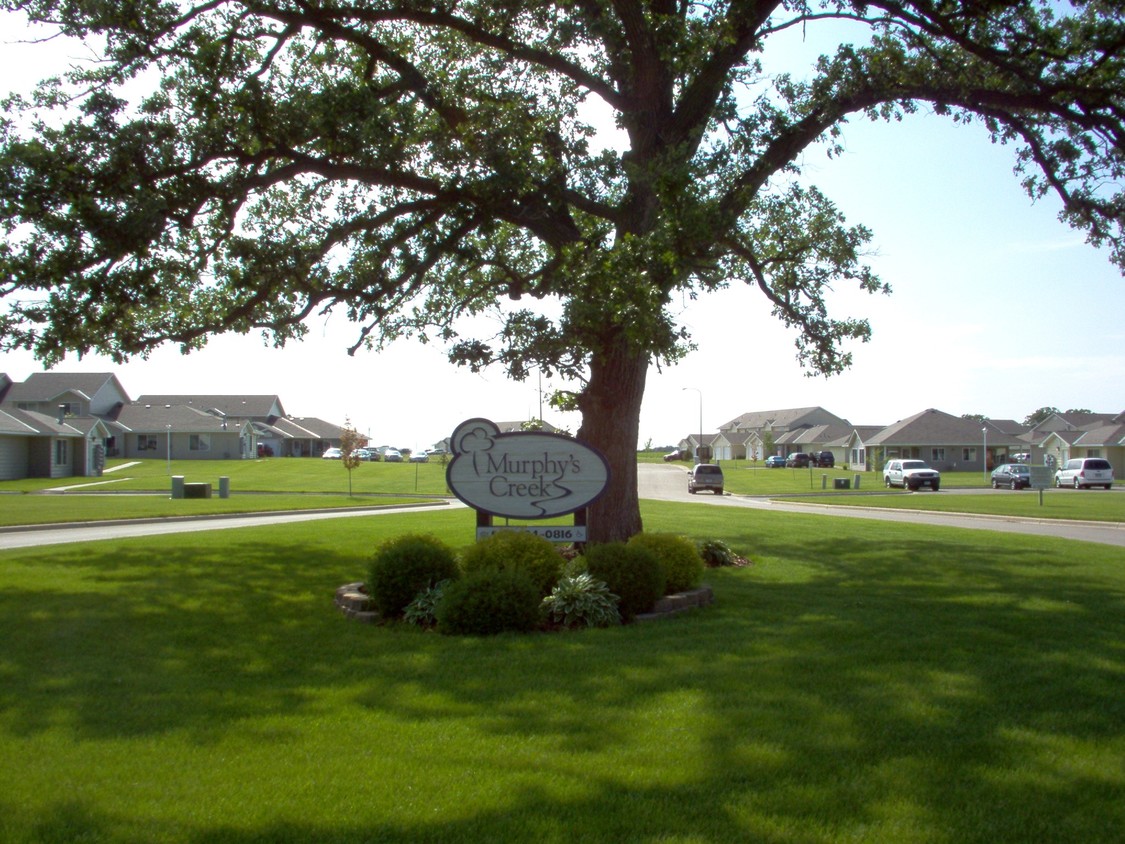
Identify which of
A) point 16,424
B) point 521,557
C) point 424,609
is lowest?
point 424,609

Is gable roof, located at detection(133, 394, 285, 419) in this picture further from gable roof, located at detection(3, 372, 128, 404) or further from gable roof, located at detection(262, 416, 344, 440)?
gable roof, located at detection(3, 372, 128, 404)

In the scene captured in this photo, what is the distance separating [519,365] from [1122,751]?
27.4 feet

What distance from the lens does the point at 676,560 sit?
11086mm

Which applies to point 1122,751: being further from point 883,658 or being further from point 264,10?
point 264,10

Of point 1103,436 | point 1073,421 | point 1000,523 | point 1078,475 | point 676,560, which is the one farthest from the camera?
point 1073,421

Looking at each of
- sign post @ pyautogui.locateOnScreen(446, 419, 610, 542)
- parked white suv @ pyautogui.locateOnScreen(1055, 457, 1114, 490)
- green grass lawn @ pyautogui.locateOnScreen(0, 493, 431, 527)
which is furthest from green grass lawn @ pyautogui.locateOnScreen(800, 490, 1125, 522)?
sign post @ pyautogui.locateOnScreen(446, 419, 610, 542)

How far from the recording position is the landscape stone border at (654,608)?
9.99 meters

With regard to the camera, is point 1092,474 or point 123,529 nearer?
point 123,529

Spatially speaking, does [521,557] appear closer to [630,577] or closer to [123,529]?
[630,577]

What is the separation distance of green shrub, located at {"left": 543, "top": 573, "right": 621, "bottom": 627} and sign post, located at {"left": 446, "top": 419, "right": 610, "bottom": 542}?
2025 mm

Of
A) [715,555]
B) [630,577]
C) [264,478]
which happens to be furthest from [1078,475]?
[630,577]

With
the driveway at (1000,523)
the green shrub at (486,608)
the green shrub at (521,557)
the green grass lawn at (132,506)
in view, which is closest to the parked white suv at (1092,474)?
the driveway at (1000,523)

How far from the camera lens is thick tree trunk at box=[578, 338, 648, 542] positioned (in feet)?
44.2

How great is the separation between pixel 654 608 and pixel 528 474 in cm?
A: 256
